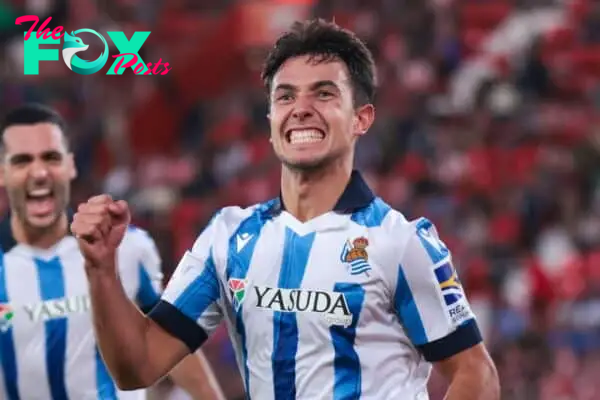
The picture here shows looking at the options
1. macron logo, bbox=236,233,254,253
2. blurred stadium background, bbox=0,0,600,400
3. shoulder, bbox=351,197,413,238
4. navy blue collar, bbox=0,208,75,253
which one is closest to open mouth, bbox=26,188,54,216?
navy blue collar, bbox=0,208,75,253

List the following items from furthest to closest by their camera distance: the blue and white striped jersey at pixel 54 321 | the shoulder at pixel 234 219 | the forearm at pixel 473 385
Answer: the blue and white striped jersey at pixel 54 321 < the shoulder at pixel 234 219 < the forearm at pixel 473 385

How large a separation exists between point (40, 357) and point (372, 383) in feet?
5.09

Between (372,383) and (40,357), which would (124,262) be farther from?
(372,383)

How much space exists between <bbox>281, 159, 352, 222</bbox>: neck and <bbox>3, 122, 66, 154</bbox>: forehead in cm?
149

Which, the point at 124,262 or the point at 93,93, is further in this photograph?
the point at 93,93

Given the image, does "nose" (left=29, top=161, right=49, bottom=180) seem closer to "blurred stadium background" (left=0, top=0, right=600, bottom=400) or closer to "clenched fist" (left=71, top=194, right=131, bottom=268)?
"clenched fist" (left=71, top=194, right=131, bottom=268)

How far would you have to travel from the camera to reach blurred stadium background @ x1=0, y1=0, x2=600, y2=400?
851 cm

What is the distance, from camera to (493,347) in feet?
26.4

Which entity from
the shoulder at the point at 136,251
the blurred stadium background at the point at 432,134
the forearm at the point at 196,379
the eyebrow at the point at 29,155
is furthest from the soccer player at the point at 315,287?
the blurred stadium background at the point at 432,134

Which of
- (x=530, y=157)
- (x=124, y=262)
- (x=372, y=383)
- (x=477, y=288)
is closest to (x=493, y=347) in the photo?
(x=477, y=288)

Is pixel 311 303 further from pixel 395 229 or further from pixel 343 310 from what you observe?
pixel 395 229

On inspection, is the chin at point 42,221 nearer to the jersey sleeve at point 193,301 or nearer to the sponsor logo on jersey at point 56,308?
the sponsor logo on jersey at point 56,308

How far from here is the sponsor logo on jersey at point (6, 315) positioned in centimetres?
503

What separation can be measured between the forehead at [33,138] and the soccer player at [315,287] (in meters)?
1.37
